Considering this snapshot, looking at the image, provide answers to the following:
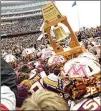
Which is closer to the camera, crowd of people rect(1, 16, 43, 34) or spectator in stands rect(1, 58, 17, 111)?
spectator in stands rect(1, 58, 17, 111)

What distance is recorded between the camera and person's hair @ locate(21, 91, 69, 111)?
10.1 ft

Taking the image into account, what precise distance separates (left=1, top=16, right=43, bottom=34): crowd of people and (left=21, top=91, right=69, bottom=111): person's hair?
4904 centimetres

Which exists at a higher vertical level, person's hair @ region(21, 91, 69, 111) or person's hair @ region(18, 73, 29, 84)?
person's hair @ region(21, 91, 69, 111)

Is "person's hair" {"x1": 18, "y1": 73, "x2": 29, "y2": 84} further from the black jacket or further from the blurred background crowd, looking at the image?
the black jacket

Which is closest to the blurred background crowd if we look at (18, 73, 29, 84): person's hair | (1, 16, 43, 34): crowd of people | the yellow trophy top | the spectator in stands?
(18, 73, 29, 84): person's hair

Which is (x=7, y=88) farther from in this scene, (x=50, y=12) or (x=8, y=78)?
(x=50, y=12)

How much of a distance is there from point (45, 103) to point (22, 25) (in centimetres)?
5232

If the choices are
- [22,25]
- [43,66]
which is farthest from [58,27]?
[22,25]

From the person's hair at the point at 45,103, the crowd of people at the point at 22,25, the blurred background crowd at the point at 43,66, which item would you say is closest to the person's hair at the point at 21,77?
the blurred background crowd at the point at 43,66

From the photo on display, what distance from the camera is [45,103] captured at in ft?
10.1

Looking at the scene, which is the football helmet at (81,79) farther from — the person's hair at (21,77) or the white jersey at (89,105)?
the person's hair at (21,77)

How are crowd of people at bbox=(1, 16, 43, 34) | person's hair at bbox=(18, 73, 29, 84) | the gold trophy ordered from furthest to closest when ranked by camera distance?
crowd of people at bbox=(1, 16, 43, 34)
the gold trophy
person's hair at bbox=(18, 73, 29, 84)

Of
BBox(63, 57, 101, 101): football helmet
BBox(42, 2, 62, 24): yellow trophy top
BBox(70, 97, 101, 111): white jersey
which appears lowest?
BBox(70, 97, 101, 111): white jersey

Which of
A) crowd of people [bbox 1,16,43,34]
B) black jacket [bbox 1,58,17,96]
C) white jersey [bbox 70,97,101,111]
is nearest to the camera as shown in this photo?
white jersey [bbox 70,97,101,111]
